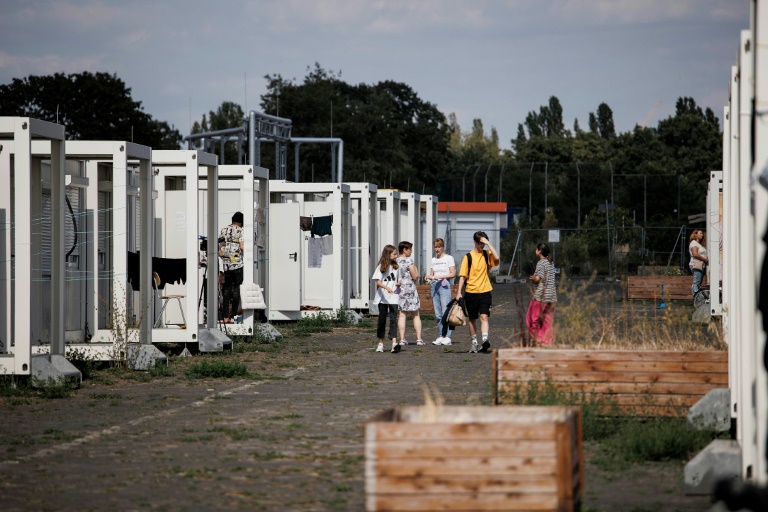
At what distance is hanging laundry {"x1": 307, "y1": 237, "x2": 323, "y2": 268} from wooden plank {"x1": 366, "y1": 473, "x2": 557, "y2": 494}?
2005cm

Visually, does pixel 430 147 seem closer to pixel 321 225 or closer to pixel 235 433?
pixel 321 225

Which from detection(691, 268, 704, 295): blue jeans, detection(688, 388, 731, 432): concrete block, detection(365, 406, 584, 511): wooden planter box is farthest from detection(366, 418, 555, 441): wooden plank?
detection(691, 268, 704, 295): blue jeans

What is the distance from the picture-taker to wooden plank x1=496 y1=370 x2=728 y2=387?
33.3ft

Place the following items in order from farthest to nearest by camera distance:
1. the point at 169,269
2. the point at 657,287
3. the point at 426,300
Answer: the point at 657,287
the point at 426,300
the point at 169,269

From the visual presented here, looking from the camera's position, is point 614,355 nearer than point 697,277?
Yes

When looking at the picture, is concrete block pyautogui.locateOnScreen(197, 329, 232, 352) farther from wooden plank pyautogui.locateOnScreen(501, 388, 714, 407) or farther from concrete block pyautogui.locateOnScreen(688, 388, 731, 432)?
concrete block pyautogui.locateOnScreen(688, 388, 731, 432)

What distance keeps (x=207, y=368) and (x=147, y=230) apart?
252 centimetres

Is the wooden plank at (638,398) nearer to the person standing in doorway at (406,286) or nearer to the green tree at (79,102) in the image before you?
the person standing in doorway at (406,286)

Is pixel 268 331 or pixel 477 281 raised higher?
pixel 477 281

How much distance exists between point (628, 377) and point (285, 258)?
1516cm

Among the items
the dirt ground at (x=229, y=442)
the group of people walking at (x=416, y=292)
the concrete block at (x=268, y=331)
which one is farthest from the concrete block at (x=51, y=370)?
the concrete block at (x=268, y=331)

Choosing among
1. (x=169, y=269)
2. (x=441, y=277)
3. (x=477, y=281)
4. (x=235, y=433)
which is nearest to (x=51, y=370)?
(x=169, y=269)

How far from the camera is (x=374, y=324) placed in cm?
2522

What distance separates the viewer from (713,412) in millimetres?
9516
